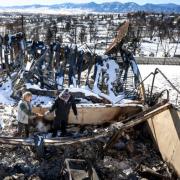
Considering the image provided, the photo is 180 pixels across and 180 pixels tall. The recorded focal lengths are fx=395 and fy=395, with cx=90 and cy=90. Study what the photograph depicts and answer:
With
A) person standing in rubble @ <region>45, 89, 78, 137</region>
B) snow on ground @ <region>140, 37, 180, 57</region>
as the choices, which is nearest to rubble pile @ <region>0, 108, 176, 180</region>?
person standing in rubble @ <region>45, 89, 78, 137</region>

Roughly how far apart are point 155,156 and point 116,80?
20.2ft

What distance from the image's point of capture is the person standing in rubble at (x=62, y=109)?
8266mm

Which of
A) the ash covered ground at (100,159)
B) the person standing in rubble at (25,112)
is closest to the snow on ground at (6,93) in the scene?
the ash covered ground at (100,159)

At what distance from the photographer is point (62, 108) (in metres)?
8.36

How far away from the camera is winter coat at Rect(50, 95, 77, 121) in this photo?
8258 millimetres

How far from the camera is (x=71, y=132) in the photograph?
29.1 ft

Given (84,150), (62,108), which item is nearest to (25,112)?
(62,108)

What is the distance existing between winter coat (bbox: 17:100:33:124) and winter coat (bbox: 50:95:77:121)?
540mm

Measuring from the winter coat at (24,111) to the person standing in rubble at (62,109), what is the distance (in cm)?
54

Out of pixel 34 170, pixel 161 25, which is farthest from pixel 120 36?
pixel 161 25

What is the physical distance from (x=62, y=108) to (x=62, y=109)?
23 millimetres

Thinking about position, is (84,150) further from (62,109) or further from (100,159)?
(62,109)

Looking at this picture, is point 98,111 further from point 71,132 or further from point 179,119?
point 179,119

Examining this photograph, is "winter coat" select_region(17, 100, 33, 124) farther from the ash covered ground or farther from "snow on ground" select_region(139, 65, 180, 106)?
"snow on ground" select_region(139, 65, 180, 106)
